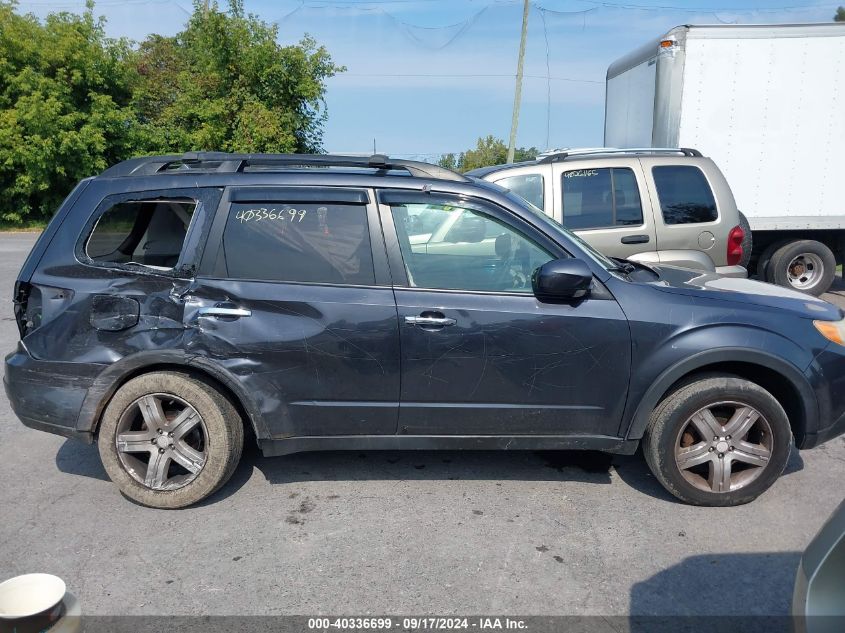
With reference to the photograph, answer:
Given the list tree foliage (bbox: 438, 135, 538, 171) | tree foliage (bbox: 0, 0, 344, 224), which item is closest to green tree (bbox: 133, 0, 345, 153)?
tree foliage (bbox: 0, 0, 344, 224)

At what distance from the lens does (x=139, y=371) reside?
3.90 metres

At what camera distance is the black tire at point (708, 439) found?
152 inches

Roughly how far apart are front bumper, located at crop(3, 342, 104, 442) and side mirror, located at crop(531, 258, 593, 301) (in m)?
2.44

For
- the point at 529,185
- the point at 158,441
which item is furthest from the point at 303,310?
the point at 529,185

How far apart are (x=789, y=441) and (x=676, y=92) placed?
20.6 ft

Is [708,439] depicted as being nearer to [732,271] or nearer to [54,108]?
[732,271]

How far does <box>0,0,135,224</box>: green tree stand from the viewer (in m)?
19.1

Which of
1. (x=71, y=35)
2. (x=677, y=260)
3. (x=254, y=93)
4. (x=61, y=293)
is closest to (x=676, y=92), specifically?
(x=677, y=260)

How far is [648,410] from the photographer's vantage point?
12.7 feet

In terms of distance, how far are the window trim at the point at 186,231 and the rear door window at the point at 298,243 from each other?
14 centimetres

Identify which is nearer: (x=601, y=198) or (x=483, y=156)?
(x=601, y=198)

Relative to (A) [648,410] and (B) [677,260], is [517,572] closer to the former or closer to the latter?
(A) [648,410]

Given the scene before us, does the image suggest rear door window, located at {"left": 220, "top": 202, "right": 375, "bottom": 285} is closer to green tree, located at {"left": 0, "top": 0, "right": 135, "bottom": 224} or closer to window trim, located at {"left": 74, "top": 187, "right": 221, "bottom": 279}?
window trim, located at {"left": 74, "top": 187, "right": 221, "bottom": 279}

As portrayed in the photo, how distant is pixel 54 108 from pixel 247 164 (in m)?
18.0
